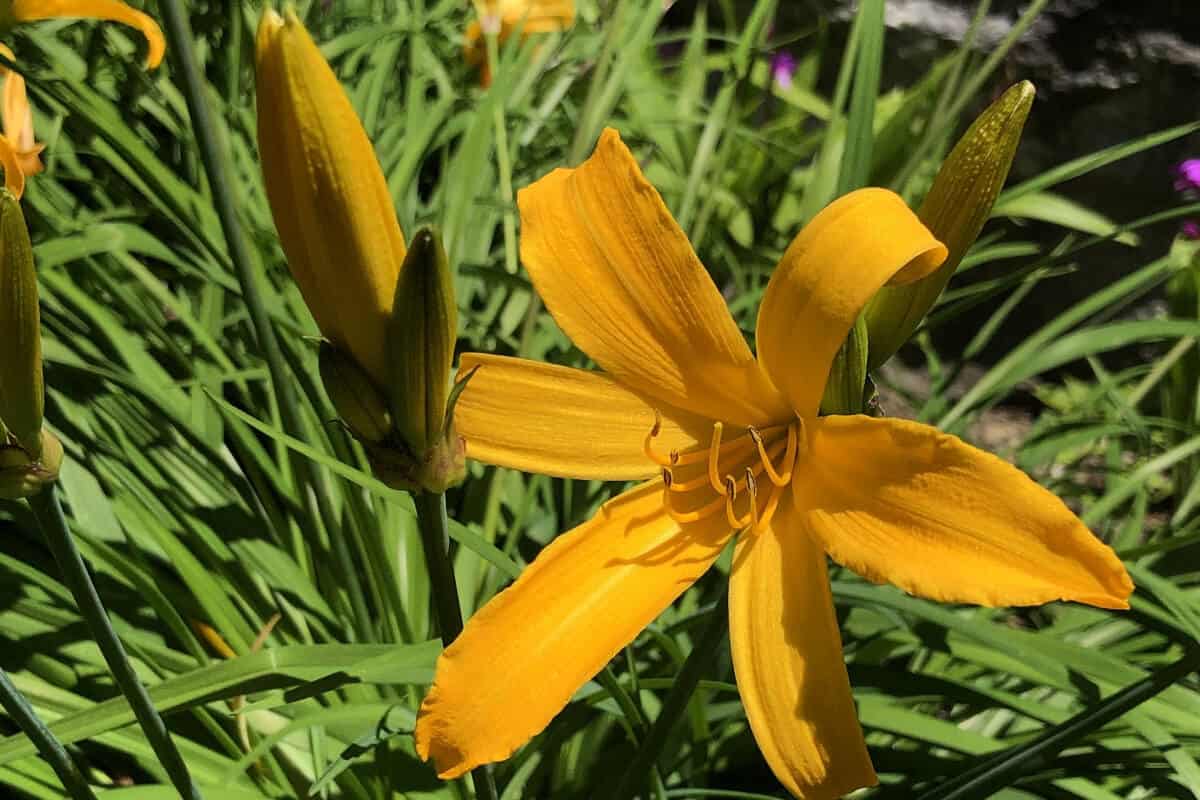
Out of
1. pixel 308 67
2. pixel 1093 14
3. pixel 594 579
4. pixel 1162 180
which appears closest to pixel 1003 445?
pixel 1162 180

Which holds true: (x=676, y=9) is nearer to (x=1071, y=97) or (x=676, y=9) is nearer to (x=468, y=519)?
(x=1071, y=97)

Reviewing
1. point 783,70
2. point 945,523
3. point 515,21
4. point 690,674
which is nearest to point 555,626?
point 690,674

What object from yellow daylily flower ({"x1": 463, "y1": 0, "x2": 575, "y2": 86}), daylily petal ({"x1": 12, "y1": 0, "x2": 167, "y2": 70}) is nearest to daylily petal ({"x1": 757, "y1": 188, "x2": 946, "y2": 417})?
daylily petal ({"x1": 12, "y1": 0, "x2": 167, "y2": 70})

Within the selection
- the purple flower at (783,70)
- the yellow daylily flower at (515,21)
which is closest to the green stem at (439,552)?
the yellow daylily flower at (515,21)

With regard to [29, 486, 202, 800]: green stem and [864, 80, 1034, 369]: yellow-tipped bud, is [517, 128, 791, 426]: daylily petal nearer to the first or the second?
[864, 80, 1034, 369]: yellow-tipped bud

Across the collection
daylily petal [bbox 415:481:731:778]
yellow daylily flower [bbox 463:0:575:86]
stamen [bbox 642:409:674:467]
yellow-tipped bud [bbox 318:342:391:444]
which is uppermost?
yellow daylily flower [bbox 463:0:575:86]

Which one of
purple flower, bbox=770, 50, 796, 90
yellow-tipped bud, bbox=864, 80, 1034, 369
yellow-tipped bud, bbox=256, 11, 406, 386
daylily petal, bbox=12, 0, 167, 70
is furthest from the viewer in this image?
purple flower, bbox=770, 50, 796, 90

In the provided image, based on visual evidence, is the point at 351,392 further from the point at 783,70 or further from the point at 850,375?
the point at 783,70
